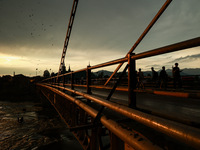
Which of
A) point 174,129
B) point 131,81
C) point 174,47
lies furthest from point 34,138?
point 174,47

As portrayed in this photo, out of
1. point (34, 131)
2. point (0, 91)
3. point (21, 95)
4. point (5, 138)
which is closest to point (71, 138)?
point (34, 131)

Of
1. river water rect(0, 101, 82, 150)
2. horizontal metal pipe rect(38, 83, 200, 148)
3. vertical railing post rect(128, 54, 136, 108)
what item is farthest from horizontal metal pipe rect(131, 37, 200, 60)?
river water rect(0, 101, 82, 150)

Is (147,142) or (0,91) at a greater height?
(147,142)

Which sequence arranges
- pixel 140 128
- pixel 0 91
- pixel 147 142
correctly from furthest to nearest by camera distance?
pixel 0 91, pixel 140 128, pixel 147 142

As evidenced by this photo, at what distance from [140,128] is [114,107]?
0.53 meters

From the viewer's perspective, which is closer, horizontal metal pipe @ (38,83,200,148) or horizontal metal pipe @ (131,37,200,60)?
horizontal metal pipe @ (38,83,200,148)

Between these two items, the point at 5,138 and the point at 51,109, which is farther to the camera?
the point at 51,109

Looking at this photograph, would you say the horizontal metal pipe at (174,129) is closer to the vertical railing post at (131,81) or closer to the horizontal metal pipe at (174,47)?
the vertical railing post at (131,81)

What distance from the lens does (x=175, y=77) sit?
10.1 meters

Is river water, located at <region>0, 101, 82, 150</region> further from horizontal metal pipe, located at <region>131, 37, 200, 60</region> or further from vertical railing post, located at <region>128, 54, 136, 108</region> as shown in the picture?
horizontal metal pipe, located at <region>131, 37, 200, 60</region>

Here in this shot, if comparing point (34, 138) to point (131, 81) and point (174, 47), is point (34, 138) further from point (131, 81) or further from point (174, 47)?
point (174, 47)

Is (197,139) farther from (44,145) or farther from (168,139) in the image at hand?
(44,145)

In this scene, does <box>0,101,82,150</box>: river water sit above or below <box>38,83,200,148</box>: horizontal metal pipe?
below

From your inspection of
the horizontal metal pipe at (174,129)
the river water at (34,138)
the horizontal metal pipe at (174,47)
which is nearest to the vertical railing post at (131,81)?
the horizontal metal pipe at (174,47)
